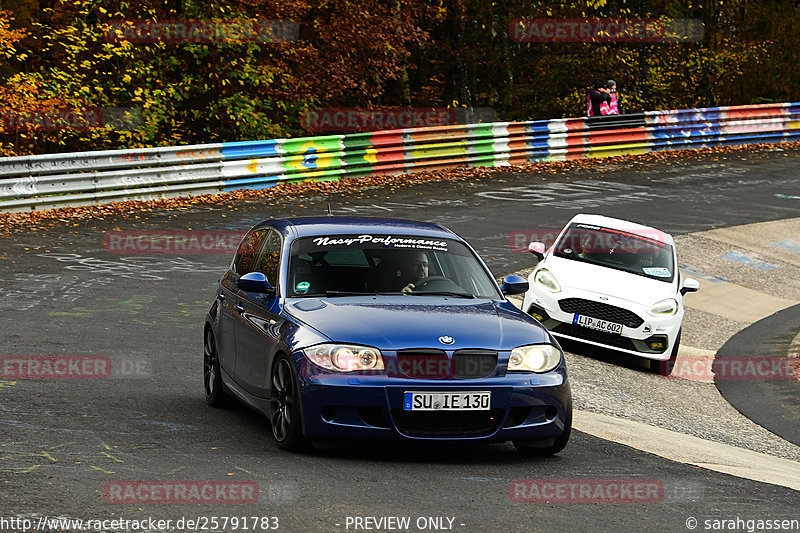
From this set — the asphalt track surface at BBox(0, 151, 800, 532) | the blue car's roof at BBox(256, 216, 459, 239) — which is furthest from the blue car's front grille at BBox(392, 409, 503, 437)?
the blue car's roof at BBox(256, 216, 459, 239)

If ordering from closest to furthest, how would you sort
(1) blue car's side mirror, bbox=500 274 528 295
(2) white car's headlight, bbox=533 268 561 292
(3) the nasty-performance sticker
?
(3) the nasty-performance sticker, (1) blue car's side mirror, bbox=500 274 528 295, (2) white car's headlight, bbox=533 268 561 292

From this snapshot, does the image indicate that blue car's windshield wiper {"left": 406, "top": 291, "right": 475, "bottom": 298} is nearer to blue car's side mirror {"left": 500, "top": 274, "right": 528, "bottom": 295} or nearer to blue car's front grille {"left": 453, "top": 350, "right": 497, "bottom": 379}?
blue car's side mirror {"left": 500, "top": 274, "right": 528, "bottom": 295}

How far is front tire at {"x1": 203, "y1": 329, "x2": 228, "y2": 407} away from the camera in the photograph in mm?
9680

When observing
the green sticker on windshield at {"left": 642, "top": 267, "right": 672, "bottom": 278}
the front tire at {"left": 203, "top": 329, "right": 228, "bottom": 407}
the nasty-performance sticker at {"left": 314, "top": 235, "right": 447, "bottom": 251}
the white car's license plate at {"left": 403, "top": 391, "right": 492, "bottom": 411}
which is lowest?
the green sticker on windshield at {"left": 642, "top": 267, "right": 672, "bottom": 278}

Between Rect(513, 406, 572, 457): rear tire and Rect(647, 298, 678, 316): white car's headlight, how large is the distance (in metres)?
7.26

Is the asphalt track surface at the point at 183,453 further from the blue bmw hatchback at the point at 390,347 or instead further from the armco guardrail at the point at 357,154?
the armco guardrail at the point at 357,154

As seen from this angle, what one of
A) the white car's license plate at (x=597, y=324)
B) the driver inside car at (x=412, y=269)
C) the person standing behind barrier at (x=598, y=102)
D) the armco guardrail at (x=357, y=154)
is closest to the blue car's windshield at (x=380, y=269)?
the driver inside car at (x=412, y=269)

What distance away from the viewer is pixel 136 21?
29.7 metres

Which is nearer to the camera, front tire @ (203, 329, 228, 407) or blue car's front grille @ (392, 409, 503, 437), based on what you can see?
blue car's front grille @ (392, 409, 503, 437)

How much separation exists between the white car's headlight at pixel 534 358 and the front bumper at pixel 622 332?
6975 mm

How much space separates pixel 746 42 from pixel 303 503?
4188 centimetres

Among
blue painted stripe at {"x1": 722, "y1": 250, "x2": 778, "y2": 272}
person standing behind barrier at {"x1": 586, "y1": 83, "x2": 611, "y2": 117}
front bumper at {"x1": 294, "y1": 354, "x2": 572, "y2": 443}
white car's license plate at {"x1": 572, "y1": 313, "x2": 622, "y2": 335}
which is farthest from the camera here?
person standing behind barrier at {"x1": 586, "y1": 83, "x2": 611, "y2": 117}

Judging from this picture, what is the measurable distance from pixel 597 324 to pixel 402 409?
25.6 ft

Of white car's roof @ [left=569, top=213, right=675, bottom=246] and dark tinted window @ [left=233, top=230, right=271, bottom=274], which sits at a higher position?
dark tinted window @ [left=233, top=230, right=271, bottom=274]
